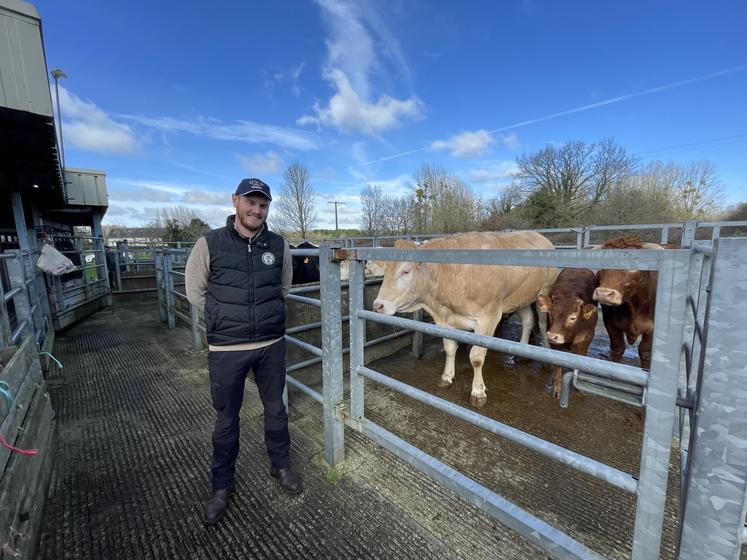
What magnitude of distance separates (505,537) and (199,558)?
1440mm

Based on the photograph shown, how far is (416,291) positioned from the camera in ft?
10.2

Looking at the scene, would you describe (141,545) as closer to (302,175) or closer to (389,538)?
(389,538)

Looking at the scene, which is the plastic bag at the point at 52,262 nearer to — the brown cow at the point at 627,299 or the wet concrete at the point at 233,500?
the wet concrete at the point at 233,500

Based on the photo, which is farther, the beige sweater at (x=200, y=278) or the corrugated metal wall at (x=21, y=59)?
the corrugated metal wall at (x=21, y=59)

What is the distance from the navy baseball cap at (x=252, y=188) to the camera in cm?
176

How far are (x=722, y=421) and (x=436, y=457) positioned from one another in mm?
1782

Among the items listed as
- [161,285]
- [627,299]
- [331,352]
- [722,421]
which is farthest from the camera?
[161,285]

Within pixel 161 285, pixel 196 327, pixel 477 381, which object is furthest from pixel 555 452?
pixel 161 285

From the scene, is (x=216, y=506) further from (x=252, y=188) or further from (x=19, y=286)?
(x=19, y=286)

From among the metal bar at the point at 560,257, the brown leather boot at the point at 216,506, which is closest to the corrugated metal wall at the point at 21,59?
the brown leather boot at the point at 216,506

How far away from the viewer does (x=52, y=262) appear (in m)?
4.85

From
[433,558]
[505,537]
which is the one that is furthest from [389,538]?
[505,537]

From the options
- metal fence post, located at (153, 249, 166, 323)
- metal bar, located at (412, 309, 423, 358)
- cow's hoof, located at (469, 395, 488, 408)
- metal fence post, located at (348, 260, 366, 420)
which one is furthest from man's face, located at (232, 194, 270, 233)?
metal fence post, located at (153, 249, 166, 323)

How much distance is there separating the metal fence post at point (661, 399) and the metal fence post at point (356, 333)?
4.02 ft
